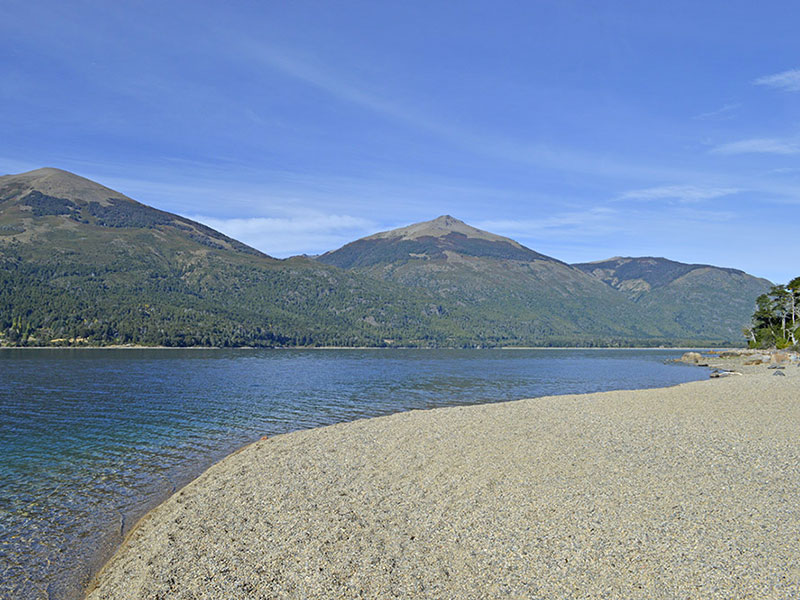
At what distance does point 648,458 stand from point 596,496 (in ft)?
20.9

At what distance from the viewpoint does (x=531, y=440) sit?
1013 inches

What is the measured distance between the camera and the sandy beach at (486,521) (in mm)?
11711

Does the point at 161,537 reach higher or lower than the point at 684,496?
lower

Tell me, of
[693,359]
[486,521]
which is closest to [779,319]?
[693,359]

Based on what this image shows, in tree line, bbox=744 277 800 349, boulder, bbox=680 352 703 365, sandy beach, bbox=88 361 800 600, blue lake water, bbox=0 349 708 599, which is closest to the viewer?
sandy beach, bbox=88 361 800 600

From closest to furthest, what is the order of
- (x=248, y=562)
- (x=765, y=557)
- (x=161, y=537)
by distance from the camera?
(x=765, y=557)
(x=248, y=562)
(x=161, y=537)

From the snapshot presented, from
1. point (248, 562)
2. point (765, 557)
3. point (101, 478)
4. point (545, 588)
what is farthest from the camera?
point (101, 478)

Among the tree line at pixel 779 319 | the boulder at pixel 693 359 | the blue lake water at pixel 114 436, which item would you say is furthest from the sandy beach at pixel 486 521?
the boulder at pixel 693 359

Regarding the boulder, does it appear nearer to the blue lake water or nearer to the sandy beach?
the blue lake water

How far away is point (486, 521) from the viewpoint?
598 inches

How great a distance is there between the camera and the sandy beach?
11.7 meters

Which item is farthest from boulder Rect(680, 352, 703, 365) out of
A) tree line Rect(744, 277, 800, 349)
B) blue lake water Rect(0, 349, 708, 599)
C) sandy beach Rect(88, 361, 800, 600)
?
sandy beach Rect(88, 361, 800, 600)

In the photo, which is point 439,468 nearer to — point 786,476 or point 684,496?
point 684,496

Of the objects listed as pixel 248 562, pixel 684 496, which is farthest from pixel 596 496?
pixel 248 562
